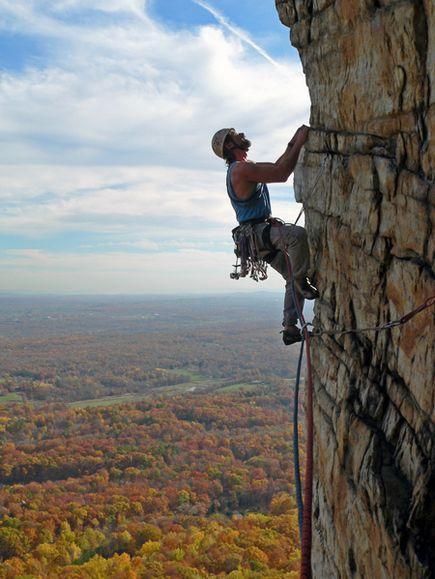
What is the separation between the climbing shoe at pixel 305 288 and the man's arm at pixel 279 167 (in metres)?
1.05

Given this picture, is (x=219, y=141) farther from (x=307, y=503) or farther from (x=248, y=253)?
(x=307, y=503)

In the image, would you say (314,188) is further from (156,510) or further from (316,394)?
(156,510)

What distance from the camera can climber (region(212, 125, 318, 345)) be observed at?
17.0 ft

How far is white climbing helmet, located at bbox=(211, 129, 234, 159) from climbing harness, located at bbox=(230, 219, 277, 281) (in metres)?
0.82

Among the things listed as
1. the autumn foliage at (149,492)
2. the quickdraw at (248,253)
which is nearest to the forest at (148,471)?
the autumn foliage at (149,492)

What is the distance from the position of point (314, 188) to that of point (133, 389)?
93.9 m

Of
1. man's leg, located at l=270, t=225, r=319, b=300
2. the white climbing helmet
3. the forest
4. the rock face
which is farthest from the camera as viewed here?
the forest

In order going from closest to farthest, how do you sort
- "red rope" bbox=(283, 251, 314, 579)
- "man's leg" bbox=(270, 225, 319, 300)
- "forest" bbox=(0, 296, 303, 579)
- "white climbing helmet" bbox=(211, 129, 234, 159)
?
"red rope" bbox=(283, 251, 314, 579)
"man's leg" bbox=(270, 225, 319, 300)
"white climbing helmet" bbox=(211, 129, 234, 159)
"forest" bbox=(0, 296, 303, 579)

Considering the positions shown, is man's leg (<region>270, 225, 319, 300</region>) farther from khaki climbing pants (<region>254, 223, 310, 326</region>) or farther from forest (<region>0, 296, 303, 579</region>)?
forest (<region>0, 296, 303, 579</region>)

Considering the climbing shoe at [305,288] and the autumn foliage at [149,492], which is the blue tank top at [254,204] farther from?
the autumn foliage at [149,492]

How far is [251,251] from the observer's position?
584 centimetres

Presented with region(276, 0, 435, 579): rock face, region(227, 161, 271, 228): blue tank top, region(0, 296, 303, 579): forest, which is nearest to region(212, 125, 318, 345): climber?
region(227, 161, 271, 228): blue tank top

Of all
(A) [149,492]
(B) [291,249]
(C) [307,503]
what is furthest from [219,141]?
(A) [149,492]

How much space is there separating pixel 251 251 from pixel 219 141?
1226 mm
